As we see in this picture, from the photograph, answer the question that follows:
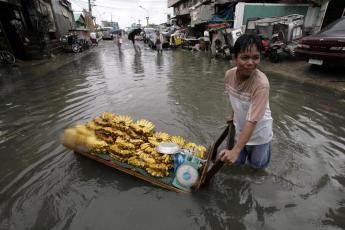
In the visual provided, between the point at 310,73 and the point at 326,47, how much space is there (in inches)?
62.5

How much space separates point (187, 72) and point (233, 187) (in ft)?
26.7

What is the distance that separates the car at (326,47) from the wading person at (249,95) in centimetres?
648

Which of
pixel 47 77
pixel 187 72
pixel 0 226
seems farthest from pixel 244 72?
pixel 47 77

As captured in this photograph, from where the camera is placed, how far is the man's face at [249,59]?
207cm


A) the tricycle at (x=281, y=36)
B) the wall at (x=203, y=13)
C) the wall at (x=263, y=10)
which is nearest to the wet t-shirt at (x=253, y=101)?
the tricycle at (x=281, y=36)

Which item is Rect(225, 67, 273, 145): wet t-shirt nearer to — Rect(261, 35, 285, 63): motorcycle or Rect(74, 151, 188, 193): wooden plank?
Rect(74, 151, 188, 193): wooden plank

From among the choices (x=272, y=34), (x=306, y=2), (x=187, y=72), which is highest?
(x=306, y=2)

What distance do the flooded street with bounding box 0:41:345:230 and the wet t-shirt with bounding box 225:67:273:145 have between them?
836 millimetres

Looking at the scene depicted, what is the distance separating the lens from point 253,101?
218 cm

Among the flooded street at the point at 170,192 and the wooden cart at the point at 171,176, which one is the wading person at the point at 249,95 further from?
the flooded street at the point at 170,192

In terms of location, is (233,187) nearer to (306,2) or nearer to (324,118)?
(324,118)

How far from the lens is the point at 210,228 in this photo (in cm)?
253

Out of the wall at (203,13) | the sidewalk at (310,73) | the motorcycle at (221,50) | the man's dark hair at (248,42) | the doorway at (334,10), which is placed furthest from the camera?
the wall at (203,13)

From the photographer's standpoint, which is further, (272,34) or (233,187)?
(272,34)
